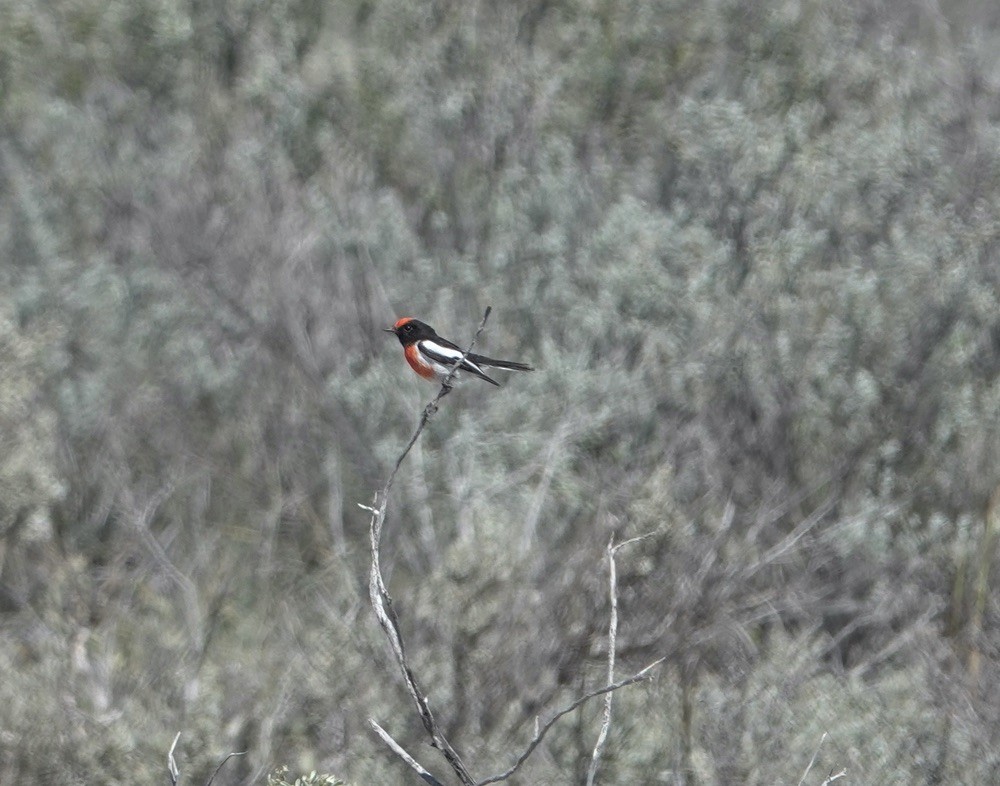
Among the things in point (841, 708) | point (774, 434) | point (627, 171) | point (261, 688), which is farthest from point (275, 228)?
point (841, 708)

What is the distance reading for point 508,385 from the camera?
988 cm

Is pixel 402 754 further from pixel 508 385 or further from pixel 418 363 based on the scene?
pixel 508 385

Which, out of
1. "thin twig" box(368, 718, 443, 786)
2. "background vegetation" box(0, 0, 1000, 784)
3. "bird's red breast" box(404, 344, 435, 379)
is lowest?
"background vegetation" box(0, 0, 1000, 784)

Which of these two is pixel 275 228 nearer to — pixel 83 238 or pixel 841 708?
pixel 83 238

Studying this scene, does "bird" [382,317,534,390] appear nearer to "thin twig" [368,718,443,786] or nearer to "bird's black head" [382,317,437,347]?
"bird's black head" [382,317,437,347]

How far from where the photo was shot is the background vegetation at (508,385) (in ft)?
23.6

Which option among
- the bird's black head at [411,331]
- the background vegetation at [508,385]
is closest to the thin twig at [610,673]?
the background vegetation at [508,385]

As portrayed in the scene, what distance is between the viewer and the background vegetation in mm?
7199

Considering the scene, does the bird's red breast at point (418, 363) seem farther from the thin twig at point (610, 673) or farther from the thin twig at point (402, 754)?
the thin twig at point (402, 754)

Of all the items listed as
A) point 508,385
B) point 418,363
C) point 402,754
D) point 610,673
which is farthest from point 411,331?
point 402,754

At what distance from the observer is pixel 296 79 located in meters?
12.6

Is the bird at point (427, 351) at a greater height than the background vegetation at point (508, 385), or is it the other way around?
the bird at point (427, 351)

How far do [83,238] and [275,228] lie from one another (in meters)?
1.77

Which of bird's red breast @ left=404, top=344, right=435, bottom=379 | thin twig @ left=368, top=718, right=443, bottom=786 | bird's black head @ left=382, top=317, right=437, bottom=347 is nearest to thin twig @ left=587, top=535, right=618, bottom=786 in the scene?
thin twig @ left=368, top=718, right=443, bottom=786
